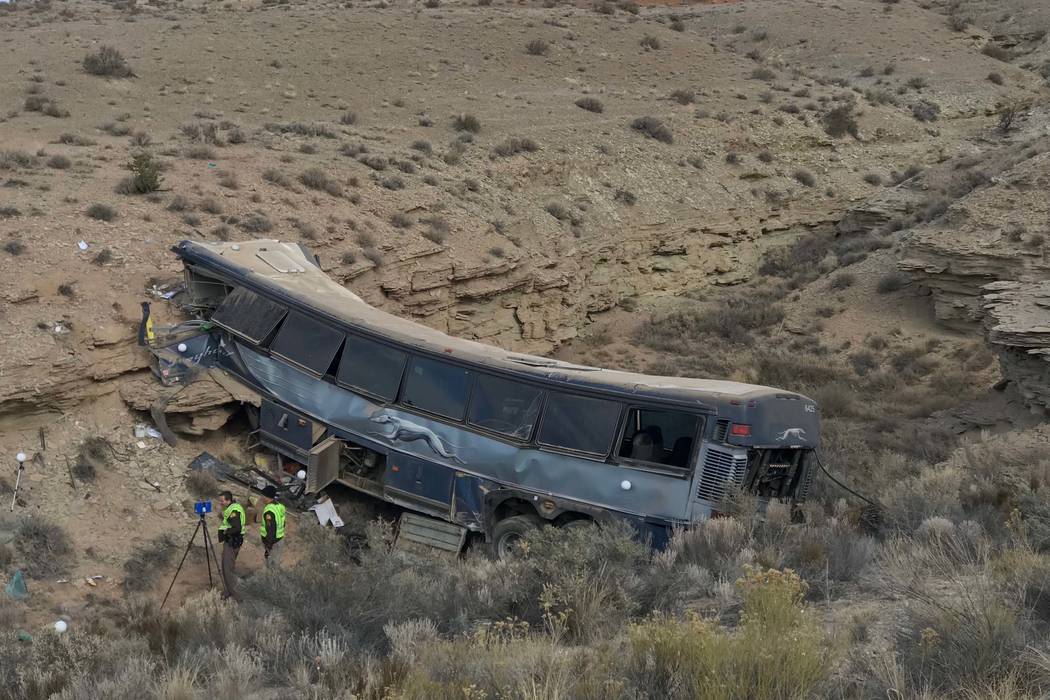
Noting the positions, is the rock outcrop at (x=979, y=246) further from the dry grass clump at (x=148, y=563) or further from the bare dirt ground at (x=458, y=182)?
the dry grass clump at (x=148, y=563)

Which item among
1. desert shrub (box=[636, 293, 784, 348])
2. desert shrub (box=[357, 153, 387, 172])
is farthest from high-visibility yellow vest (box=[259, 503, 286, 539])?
desert shrub (box=[636, 293, 784, 348])

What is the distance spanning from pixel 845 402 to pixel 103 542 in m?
14.2

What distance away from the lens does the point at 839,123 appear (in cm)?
3591

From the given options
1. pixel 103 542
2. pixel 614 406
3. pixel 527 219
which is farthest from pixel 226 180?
pixel 614 406

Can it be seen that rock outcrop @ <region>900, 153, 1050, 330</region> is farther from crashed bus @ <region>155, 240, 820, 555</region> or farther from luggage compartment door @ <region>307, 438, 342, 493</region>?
luggage compartment door @ <region>307, 438, 342, 493</region>

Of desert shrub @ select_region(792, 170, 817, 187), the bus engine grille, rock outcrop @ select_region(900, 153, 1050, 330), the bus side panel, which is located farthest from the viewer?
desert shrub @ select_region(792, 170, 817, 187)

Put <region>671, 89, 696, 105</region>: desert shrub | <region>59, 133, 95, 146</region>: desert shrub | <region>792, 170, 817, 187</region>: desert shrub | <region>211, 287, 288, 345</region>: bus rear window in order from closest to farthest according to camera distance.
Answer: <region>211, 287, 288, 345</region>: bus rear window
<region>59, 133, 95, 146</region>: desert shrub
<region>792, 170, 817, 187</region>: desert shrub
<region>671, 89, 696, 105</region>: desert shrub

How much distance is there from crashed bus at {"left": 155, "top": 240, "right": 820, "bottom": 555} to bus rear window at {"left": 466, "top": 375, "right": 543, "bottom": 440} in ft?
0.06

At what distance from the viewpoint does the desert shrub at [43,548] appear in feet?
36.0

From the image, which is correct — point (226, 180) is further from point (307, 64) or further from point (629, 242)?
point (307, 64)

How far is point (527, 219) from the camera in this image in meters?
25.0

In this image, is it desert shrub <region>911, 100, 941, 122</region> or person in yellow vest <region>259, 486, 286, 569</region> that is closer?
person in yellow vest <region>259, 486, 286, 569</region>

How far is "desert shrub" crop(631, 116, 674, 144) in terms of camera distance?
3191cm

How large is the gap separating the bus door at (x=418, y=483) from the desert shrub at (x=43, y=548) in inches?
150
